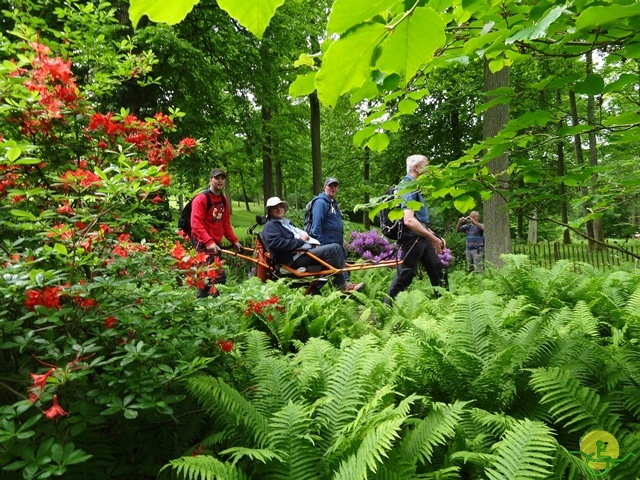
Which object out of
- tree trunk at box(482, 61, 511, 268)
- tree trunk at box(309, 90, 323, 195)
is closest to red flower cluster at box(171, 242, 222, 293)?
tree trunk at box(482, 61, 511, 268)

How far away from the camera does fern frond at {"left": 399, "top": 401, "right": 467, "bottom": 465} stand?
6.42ft

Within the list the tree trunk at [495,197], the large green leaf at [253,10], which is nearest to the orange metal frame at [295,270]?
the tree trunk at [495,197]

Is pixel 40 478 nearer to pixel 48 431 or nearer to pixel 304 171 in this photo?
pixel 48 431

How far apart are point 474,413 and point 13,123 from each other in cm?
272

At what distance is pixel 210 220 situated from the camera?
543 centimetres

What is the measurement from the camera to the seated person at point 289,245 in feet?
17.8

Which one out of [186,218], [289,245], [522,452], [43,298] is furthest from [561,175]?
[186,218]

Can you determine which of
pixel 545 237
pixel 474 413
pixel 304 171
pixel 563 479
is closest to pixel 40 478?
pixel 474 413

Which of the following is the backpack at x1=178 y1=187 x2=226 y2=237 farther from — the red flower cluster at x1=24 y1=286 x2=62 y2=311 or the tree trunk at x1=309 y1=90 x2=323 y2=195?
the tree trunk at x1=309 y1=90 x2=323 y2=195

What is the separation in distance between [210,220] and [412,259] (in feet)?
8.67

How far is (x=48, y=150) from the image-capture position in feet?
7.16

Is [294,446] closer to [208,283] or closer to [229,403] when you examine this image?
[229,403]

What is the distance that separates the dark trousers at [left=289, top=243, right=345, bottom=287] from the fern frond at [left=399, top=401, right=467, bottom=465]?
370 cm

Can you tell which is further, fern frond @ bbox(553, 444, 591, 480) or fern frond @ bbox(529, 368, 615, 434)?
fern frond @ bbox(529, 368, 615, 434)
